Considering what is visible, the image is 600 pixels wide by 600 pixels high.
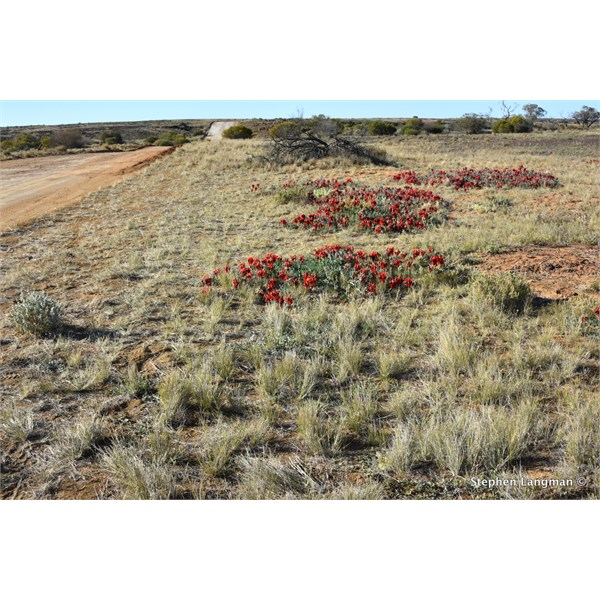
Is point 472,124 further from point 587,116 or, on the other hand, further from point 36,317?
point 36,317

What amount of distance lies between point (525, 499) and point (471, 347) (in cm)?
187

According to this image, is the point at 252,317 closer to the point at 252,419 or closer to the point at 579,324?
the point at 252,419

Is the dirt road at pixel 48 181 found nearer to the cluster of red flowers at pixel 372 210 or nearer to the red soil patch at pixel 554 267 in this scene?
the cluster of red flowers at pixel 372 210

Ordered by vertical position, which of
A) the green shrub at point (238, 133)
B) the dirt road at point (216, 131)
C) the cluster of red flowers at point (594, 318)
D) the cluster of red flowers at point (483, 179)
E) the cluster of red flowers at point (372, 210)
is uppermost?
the dirt road at point (216, 131)

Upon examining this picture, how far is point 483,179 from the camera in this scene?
1530 cm

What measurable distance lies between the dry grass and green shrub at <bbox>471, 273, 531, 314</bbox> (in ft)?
0.07

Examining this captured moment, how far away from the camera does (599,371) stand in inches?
167

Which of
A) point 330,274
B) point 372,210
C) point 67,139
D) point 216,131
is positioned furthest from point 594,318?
point 216,131

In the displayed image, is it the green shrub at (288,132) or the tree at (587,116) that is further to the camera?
the tree at (587,116)

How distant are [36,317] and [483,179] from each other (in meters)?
13.7

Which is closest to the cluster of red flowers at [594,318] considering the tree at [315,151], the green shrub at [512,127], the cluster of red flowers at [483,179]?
the cluster of red flowers at [483,179]

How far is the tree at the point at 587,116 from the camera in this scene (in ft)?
196

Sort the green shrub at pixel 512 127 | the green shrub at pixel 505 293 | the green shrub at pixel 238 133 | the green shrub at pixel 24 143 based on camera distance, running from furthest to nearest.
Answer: the green shrub at pixel 512 127 → the green shrub at pixel 238 133 → the green shrub at pixel 24 143 → the green shrub at pixel 505 293

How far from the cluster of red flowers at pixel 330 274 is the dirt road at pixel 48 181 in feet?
23.4
